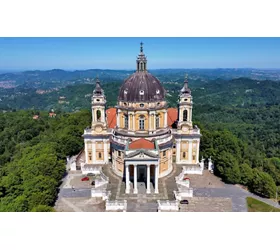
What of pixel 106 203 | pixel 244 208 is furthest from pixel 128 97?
pixel 244 208

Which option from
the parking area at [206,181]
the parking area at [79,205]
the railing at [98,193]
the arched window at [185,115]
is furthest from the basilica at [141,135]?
the parking area at [79,205]

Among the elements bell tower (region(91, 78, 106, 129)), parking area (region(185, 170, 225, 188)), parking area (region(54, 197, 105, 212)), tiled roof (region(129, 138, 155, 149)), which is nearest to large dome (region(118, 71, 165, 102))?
bell tower (region(91, 78, 106, 129))

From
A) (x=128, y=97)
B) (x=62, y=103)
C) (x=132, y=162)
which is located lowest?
(x=62, y=103)

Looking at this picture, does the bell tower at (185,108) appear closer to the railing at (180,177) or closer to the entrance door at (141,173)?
the railing at (180,177)

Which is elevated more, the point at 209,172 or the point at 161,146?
the point at 161,146

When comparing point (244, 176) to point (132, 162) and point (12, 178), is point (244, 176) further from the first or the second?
point (12, 178)

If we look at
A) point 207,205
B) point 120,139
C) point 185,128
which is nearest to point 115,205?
point 120,139

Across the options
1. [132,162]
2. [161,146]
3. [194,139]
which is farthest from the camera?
[194,139]
